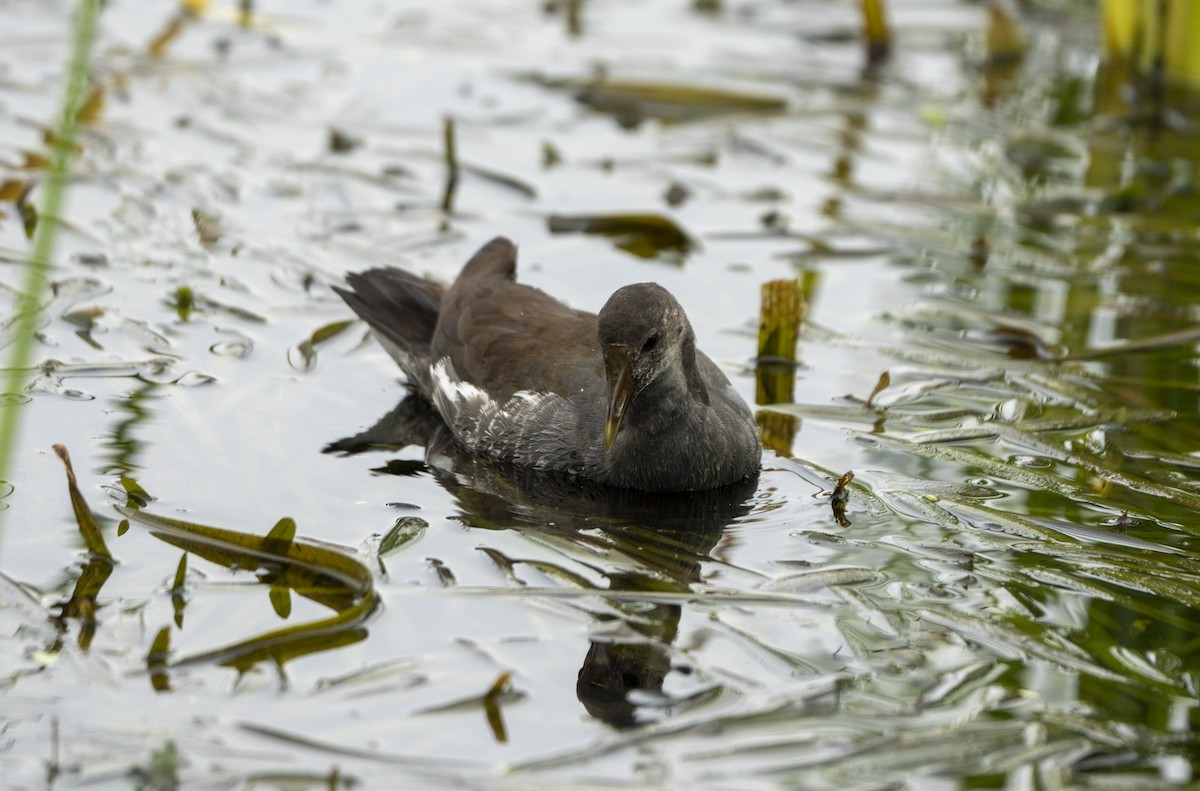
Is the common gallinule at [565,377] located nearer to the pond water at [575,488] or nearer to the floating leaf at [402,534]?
the pond water at [575,488]

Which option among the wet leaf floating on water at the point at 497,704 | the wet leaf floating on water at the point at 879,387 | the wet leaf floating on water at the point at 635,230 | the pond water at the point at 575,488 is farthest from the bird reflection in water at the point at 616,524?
the wet leaf floating on water at the point at 635,230

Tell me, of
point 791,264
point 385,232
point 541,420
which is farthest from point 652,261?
point 541,420

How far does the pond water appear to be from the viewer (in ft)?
13.4

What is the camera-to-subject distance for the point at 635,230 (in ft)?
27.9

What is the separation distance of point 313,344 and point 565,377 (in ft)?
4.86

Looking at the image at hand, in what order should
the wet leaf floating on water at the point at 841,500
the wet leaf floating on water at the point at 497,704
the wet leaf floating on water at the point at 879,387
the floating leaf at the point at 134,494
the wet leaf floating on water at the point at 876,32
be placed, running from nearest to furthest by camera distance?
A: the wet leaf floating on water at the point at 497,704, the floating leaf at the point at 134,494, the wet leaf floating on water at the point at 841,500, the wet leaf floating on water at the point at 879,387, the wet leaf floating on water at the point at 876,32

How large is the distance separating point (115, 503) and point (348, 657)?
1344 mm

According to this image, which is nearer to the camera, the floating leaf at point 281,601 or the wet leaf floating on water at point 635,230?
the floating leaf at point 281,601

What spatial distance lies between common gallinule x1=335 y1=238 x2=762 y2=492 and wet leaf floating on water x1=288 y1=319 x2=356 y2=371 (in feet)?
0.81

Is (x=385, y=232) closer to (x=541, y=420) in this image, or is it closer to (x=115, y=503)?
(x=541, y=420)

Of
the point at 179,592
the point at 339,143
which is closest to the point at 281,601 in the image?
the point at 179,592

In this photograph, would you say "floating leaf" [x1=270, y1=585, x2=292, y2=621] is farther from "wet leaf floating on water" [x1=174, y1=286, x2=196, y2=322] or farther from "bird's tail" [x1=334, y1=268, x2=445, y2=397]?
"wet leaf floating on water" [x1=174, y1=286, x2=196, y2=322]

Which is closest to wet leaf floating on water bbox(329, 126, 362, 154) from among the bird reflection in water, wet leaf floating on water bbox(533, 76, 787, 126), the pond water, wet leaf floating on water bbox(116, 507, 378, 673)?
the pond water

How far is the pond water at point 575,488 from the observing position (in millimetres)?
4074
